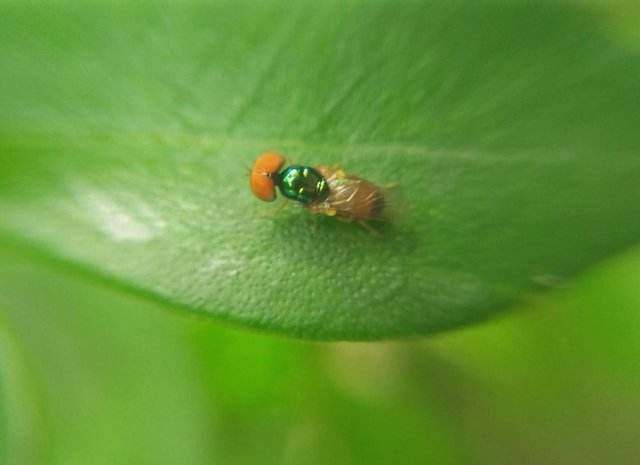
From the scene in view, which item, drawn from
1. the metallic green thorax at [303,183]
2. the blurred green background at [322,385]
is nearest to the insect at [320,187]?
the metallic green thorax at [303,183]

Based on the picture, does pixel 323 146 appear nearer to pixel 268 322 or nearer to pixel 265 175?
pixel 265 175

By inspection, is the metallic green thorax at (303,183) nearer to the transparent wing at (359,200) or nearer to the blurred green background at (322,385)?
the transparent wing at (359,200)

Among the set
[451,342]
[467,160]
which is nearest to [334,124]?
[467,160]

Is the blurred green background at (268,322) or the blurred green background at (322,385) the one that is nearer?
the blurred green background at (268,322)

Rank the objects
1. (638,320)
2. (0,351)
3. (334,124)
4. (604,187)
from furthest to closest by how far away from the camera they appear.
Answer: (638,320), (0,351), (334,124), (604,187)

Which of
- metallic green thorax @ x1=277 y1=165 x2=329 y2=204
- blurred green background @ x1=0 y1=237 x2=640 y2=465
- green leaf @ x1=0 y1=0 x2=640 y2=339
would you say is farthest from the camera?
blurred green background @ x1=0 y1=237 x2=640 y2=465

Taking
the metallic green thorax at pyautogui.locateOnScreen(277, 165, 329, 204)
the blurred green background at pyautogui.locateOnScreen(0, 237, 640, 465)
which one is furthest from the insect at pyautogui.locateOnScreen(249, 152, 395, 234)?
the blurred green background at pyautogui.locateOnScreen(0, 237, 640, 465)

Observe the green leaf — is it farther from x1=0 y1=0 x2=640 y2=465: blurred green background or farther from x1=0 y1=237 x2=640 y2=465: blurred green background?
x1=0 y1=237 x2=640 y2=465: blurred green background

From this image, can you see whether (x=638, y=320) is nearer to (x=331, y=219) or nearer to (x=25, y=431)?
(x=331, y=219)

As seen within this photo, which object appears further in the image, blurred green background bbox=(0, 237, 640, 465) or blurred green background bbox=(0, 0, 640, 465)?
blurred green background bbox=(0, 237, 640, 465)
